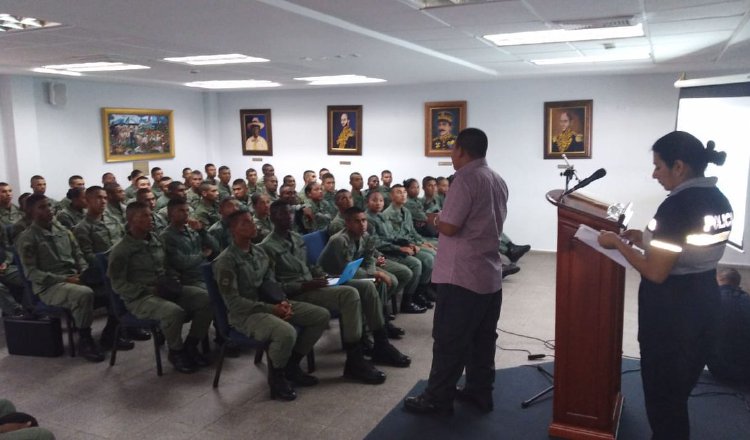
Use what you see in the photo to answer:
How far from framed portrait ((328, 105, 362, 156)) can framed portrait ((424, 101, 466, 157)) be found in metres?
1.27

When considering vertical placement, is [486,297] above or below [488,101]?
below

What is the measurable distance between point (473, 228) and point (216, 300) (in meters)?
1.80

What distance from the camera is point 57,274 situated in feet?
15.0

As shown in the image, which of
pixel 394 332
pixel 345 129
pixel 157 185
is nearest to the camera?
pixel 394 332

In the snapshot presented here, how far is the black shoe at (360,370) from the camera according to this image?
12.8 ft

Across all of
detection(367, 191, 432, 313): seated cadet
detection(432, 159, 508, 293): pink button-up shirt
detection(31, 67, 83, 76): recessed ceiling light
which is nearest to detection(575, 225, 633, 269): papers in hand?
detection(432, 159, 508, 293): pink button-up shirt

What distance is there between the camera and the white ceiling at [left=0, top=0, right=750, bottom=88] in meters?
3.70

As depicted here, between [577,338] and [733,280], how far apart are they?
1632mm

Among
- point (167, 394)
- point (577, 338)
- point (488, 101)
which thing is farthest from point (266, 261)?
point (488, 101)

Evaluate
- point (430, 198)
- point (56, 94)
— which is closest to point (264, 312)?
point (430, 198)

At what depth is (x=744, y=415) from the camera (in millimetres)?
3273

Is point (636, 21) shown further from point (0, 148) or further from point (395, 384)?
point (0, 148)

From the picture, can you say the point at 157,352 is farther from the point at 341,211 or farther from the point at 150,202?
the point at 341,211

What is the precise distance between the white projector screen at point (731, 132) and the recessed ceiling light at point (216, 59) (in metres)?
4.46
